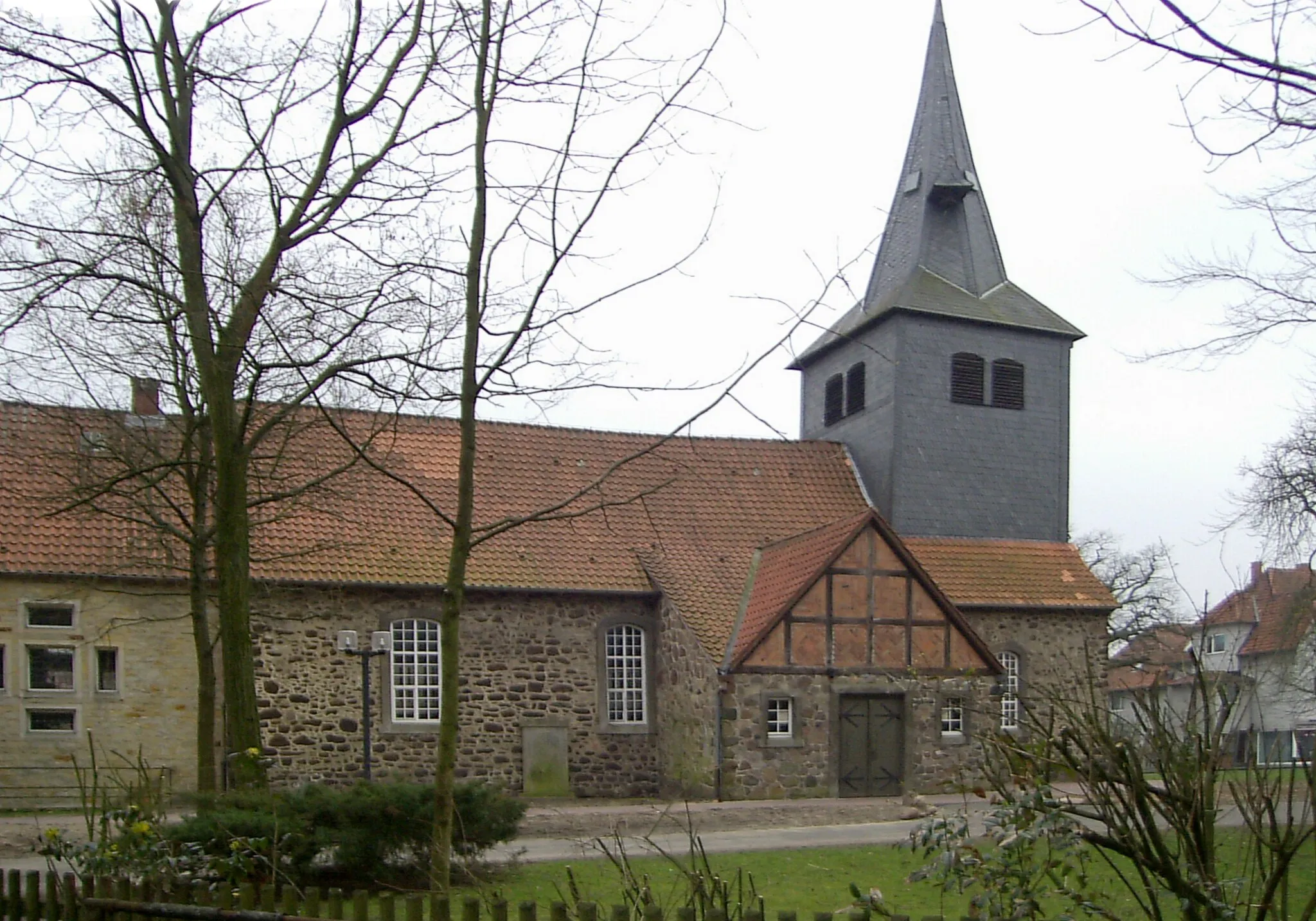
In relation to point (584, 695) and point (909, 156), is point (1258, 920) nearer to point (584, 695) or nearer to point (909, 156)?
point (584, 695)

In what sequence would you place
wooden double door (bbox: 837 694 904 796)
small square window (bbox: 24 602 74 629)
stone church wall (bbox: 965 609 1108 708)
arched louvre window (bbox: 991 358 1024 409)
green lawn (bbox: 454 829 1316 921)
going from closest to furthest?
green lawn (bbox: 454 829 1316 921), small square window (bbox: 24 602 74 629), wooden double door (bbox: 837 694 904 796), stone church wall (bbox: 965 609 1108 708), arched louvre window (bbox: 991 358 1024 409)

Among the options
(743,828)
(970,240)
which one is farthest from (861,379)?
(743,828)

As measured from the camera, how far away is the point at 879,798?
21781 millimetres

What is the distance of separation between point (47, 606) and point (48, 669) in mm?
A: 923

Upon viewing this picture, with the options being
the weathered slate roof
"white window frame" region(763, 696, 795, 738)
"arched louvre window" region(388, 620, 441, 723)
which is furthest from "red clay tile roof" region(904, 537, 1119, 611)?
"arched louvre window" region(388, 620, 441, 723)

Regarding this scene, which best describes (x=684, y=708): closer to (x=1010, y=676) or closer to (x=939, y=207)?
(x=1010, y=676)

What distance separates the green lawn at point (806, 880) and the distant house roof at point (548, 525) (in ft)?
20.4

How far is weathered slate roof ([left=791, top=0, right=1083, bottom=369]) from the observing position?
27906 mm

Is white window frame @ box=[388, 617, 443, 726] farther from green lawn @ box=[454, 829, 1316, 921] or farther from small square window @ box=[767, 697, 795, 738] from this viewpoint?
green lawn @ box=[454, 829, 1316, 921]

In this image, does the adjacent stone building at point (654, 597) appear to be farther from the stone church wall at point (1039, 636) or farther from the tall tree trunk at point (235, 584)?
the tall tree trunk at point (235, 584)

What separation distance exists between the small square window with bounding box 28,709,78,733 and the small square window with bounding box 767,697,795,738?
1053 cm

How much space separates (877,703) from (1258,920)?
58.7 ft

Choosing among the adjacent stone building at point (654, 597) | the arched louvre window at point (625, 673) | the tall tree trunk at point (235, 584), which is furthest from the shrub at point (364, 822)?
the arched louvre window at point (625, 673)

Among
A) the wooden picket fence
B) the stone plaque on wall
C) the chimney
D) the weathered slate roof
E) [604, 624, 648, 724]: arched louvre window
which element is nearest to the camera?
the wooden picket fence
